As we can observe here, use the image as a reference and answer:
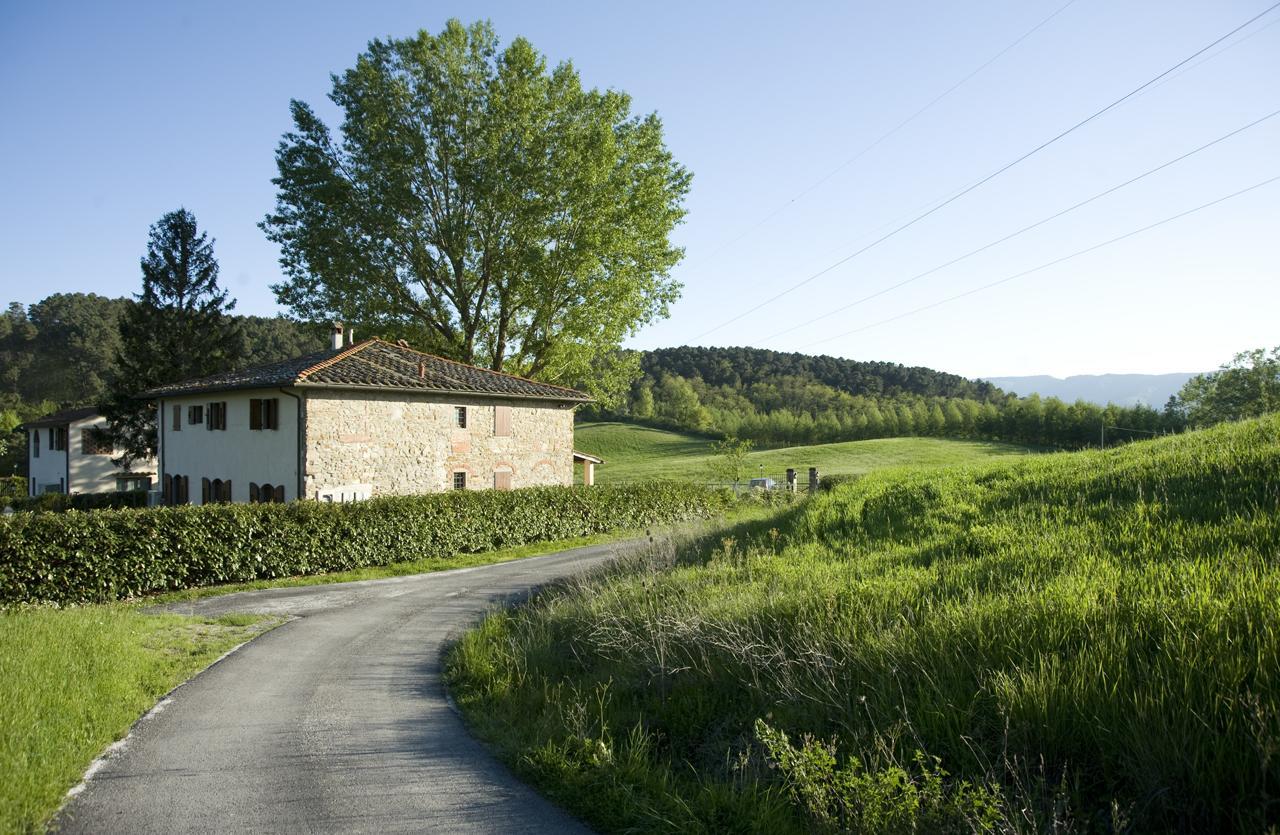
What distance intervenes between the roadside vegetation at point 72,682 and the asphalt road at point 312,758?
251 mm

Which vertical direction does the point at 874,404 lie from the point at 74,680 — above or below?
above

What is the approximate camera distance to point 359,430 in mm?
24656

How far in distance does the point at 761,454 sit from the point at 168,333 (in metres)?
52.2

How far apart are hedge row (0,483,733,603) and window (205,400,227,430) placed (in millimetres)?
10603

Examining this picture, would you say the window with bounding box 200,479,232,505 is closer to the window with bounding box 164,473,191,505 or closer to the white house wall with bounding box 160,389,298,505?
the white house wall with bounding box 160,389,298,505

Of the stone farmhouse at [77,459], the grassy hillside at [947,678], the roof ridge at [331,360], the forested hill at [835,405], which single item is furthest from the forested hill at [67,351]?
the grassy hillside at [947,678]

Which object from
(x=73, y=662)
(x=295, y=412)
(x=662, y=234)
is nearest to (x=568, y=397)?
(x=662, y=234)

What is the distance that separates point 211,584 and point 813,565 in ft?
47.4

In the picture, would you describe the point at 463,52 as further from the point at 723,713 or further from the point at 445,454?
the point at 723,713

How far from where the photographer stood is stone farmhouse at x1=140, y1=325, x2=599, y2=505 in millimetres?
23625

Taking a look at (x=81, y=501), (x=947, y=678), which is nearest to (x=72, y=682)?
(x=947, y=678)

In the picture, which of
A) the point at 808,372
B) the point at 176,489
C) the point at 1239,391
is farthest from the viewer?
the point at 808,372

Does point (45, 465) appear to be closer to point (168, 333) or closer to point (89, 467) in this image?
point (89, 467)

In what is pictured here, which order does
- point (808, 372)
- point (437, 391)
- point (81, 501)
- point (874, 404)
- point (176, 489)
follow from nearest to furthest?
point (437, 391)
point (176, 489)
point (81, 501)
point (874, 404)
point (808, 372)
